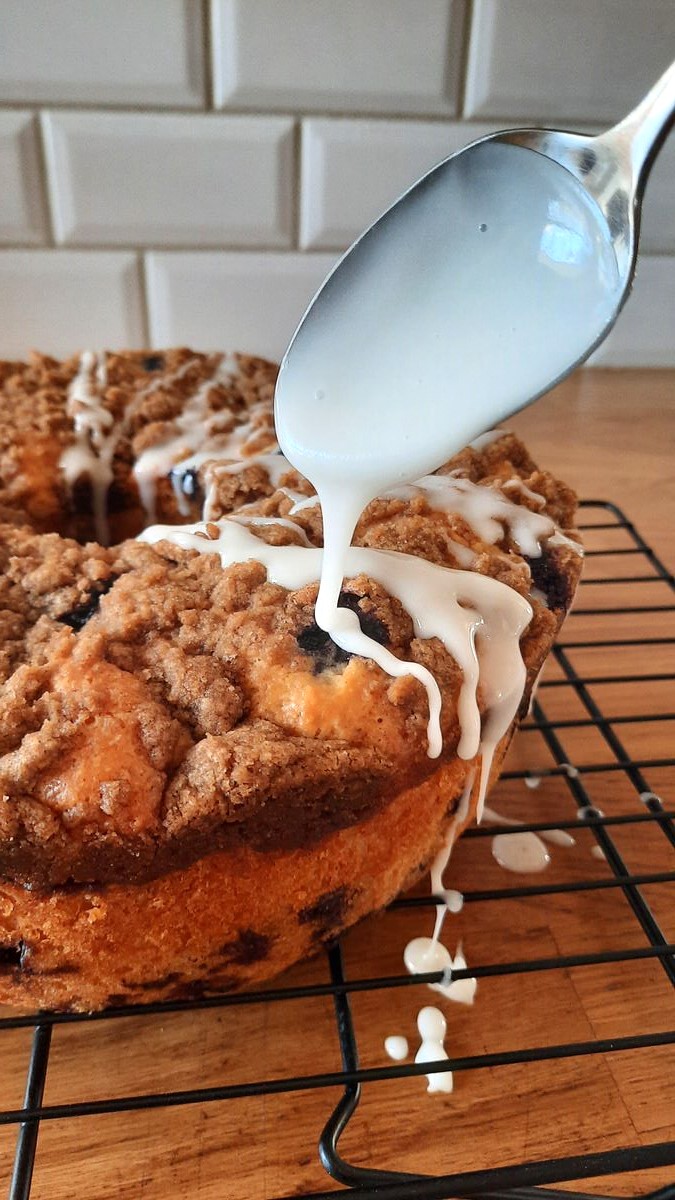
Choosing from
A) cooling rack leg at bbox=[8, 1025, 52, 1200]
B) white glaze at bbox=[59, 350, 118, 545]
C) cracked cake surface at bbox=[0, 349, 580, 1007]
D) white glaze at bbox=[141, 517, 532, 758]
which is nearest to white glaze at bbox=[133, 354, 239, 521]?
white glaze at bbox=[59, 350, 118, 545]

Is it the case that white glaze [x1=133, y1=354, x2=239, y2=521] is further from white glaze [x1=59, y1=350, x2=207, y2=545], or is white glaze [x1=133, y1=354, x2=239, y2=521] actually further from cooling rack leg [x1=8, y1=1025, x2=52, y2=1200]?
cooling rack leg [x1=8, y1=1025, x2=52, y2=1200]

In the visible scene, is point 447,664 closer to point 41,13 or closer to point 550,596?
point 550,596

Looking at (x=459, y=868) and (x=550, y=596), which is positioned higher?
(x=550, y=596)

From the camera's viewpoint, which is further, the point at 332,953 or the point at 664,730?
the point at 664,730

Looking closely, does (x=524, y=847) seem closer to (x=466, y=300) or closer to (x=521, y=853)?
(x=521, y=853)

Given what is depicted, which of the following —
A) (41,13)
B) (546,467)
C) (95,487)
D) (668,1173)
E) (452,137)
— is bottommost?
(546,467)

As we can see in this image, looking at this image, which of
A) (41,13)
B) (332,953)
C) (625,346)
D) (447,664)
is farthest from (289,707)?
(625,346)

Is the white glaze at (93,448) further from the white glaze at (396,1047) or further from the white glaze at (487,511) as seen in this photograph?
the white glaze at (396,1047)
